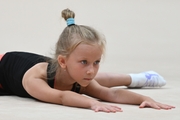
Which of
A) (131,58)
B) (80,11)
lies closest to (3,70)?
(131,58)

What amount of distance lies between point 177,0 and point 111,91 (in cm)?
315

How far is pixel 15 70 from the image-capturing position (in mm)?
2152

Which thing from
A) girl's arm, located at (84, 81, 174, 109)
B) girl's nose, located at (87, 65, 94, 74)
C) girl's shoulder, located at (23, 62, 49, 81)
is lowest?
girl's arm, located at (84, 81, 174, 109)

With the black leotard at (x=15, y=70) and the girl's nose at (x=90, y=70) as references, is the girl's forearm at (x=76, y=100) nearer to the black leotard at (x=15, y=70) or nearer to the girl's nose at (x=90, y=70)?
the girl's nose at (x=90, y=70)

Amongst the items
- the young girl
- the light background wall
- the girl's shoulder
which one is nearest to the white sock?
the young girl

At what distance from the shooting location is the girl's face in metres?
1.74

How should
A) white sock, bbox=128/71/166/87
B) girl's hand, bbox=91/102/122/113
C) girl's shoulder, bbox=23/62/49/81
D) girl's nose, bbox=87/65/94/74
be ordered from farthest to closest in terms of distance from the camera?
white sock, bbox=128/71/166/87 < girl's shoulder, bbox=23/62/49/81 < girl's nose, bbox=87/65/94/74 < girl's hand, bbox=91/102/122/113

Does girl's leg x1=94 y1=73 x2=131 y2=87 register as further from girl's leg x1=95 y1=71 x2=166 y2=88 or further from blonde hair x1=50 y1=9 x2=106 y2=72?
blonde hair x1=50 y1=9 x2=106 y2=72

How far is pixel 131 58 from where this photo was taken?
14.8 ft

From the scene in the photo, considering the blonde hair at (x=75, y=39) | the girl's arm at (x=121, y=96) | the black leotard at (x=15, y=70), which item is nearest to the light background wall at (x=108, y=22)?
the black leotard at (x=15, y=70)

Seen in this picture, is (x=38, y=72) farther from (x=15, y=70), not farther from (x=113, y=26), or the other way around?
(x=113, y=26)

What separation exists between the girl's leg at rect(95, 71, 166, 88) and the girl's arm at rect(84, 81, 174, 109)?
1.10 ft

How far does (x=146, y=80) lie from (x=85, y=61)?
34.8 inches

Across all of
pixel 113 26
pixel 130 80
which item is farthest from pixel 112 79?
pixel 113 26
